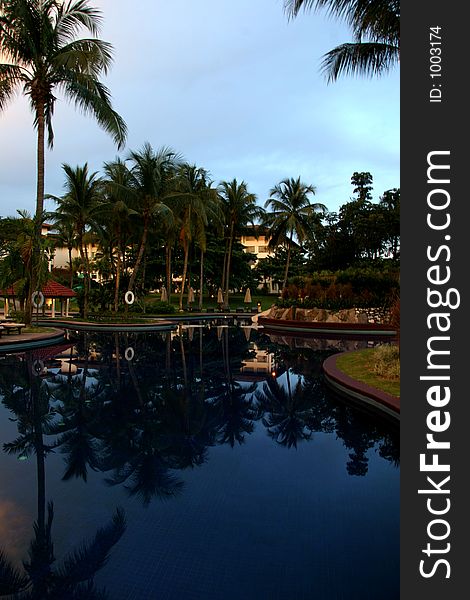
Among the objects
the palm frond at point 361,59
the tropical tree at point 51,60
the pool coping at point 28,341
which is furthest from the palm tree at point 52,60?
the palm frond at point 361,59

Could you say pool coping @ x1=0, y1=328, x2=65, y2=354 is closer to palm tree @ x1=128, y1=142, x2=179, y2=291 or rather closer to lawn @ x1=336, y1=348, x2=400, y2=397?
palm tree @ x1=128, y1=142, x2=179, y2=291

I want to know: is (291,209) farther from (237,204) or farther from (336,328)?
(336,328)

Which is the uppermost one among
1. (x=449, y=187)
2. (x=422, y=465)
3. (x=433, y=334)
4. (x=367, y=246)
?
(x=367, y=246)

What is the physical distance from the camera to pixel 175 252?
47938 mm

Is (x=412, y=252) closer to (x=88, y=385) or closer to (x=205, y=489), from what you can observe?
(x=205, y=489)

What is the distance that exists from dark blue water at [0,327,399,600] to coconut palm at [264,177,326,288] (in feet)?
103

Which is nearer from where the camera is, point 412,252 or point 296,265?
point 412,252

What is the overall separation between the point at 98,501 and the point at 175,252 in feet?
145

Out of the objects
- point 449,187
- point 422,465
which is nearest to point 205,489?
point 422,465

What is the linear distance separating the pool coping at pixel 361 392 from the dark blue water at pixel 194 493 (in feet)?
0.97

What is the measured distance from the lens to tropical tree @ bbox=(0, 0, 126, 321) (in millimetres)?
17875

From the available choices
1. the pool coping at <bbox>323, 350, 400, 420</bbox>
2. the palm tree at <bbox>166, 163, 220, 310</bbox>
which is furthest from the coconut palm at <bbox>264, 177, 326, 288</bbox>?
the pool coping at <bbox>323, 350, 400, 420</bbox>

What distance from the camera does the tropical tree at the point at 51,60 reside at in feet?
58.6

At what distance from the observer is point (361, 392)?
894cm
